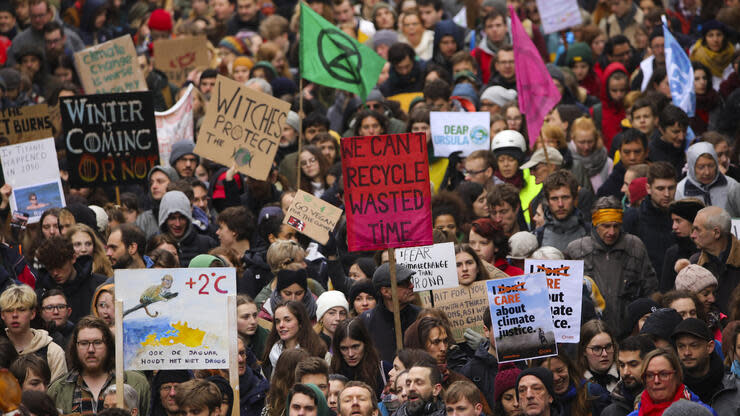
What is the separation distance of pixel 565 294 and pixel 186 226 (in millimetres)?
4238

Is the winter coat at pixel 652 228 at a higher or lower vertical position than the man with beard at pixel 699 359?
higher

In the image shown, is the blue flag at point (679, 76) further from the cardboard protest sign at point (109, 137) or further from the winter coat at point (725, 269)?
the cardboard protest sign at point (109, 137)

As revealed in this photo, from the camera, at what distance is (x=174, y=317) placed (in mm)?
10266

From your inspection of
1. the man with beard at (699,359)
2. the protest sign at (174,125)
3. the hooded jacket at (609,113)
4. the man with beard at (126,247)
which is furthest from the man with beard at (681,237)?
the protest sign at (174,125)

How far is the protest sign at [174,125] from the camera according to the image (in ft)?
56.3

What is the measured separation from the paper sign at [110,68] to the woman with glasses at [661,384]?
32.7 feet

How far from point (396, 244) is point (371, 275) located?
1.43m

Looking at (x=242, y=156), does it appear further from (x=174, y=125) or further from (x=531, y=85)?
(x=531, y=85)

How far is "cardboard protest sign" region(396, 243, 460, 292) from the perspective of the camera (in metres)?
11.8

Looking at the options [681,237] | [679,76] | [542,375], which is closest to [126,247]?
[542,375]

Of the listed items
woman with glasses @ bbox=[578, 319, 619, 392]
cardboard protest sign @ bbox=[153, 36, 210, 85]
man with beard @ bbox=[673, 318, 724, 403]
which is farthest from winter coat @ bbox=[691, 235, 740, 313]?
cardboard protest sign @ bbox=[153, 36, 210, 85]

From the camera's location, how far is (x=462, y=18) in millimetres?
20938

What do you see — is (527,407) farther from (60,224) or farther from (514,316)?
(60,224)

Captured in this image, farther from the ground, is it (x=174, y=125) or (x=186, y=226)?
(x=174, y=125)
